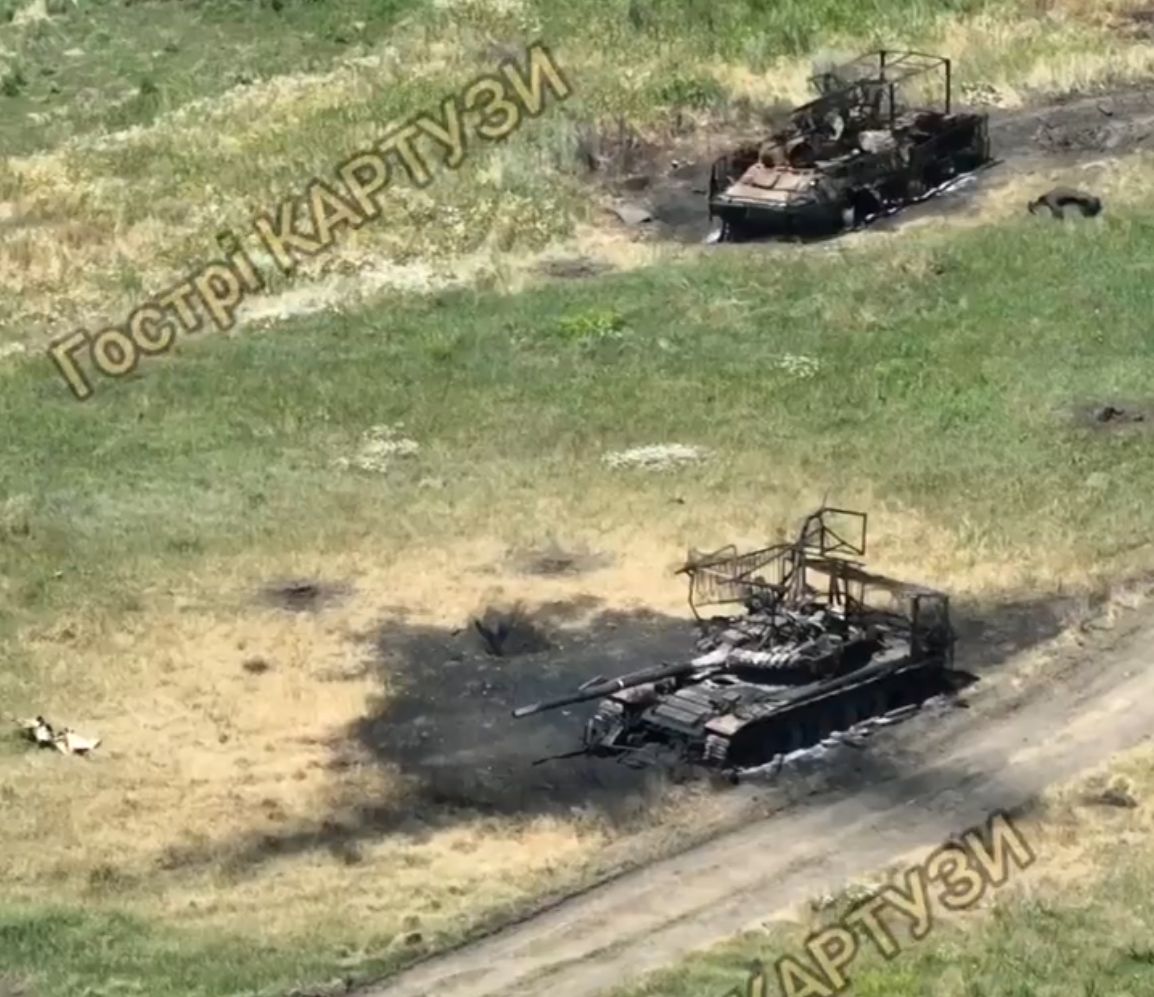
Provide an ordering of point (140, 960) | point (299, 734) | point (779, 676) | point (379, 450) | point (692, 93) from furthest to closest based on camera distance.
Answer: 1. point (692, 93)
2. point (379, 450)
3. point (299, 734)
4. point (779, 676)
5. point (140, 960)

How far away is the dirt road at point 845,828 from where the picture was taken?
24.1 metres

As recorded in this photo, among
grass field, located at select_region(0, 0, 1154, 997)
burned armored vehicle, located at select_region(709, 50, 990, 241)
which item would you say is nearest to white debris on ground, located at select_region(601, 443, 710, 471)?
grass field, located at select_region(0, 0, 1154, 997)

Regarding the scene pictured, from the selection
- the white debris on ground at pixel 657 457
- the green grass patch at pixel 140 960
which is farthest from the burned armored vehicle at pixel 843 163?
the green grass patch at pixel 140 960

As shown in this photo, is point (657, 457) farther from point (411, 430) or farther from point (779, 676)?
point (779, 676)

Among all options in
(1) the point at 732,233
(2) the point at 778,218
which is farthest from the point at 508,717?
(1) the point at 732,233

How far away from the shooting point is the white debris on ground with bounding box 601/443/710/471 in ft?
121

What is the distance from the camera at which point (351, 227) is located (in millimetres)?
45656

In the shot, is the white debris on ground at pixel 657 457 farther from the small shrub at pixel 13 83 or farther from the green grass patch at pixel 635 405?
the small shrub at pixel 13 83

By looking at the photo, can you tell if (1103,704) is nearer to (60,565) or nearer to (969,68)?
(60,565)

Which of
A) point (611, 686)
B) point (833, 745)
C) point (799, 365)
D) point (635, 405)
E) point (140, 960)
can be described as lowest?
point (799, 365)

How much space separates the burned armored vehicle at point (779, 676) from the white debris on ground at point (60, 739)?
4.65 metres

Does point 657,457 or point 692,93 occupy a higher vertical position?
point 692,93

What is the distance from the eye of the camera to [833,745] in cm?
2888

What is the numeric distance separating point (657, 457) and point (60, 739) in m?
10.8
